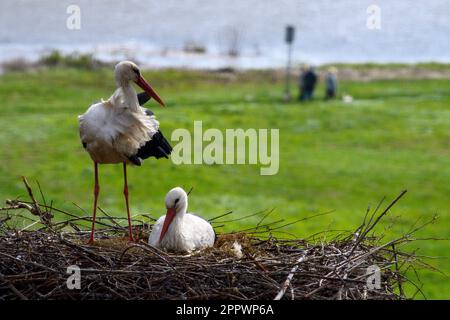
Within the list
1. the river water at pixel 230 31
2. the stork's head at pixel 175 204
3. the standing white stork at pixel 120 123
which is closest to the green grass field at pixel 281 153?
the river water at pixel 230 31

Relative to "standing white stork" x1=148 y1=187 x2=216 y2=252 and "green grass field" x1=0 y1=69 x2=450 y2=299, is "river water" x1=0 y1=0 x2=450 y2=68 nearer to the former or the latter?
"green grass field" x1=0 y1=69 x2=450 y2=299

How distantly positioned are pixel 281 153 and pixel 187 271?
→ 21.6 meters

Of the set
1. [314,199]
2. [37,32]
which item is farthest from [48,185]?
[37,32]

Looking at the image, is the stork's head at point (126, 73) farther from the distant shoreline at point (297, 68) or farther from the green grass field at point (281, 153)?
the distant shoreline at point (297, 68)

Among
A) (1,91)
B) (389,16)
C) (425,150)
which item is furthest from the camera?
(389,16)

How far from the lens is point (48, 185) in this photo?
21.1 meters

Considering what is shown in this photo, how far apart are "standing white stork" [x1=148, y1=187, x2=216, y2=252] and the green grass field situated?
6100 mm

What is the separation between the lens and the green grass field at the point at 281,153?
754 inches

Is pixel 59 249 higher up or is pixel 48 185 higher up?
pixel 59 249

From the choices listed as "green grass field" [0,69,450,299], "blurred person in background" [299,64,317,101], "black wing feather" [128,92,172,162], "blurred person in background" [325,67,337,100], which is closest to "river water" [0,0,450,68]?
"green grass field" [0,69,450,299]

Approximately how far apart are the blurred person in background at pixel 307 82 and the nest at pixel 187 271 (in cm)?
2809

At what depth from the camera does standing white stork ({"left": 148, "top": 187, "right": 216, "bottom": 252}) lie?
5.66 meters

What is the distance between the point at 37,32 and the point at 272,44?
13017 mm
